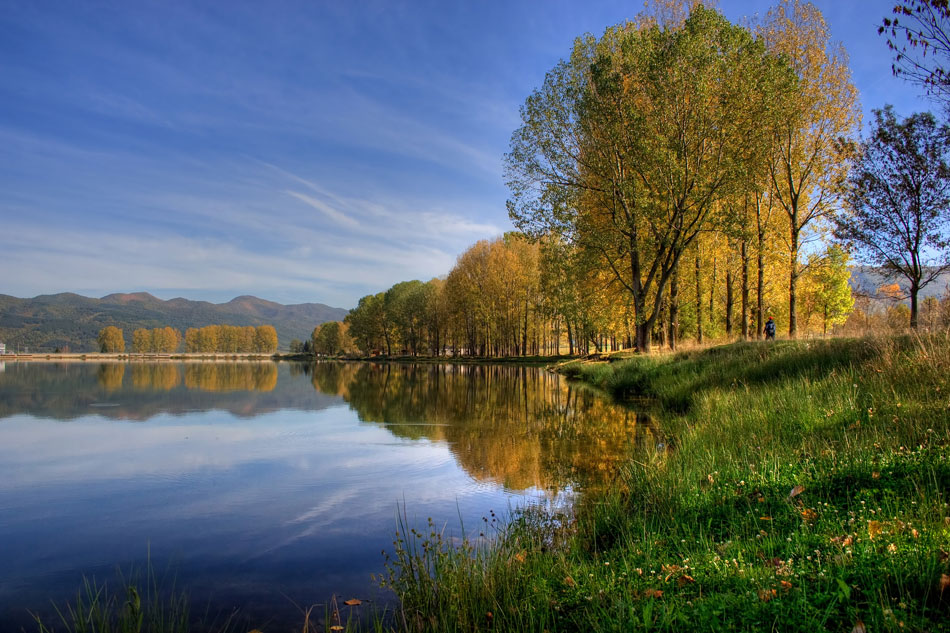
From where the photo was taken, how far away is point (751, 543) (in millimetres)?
4199

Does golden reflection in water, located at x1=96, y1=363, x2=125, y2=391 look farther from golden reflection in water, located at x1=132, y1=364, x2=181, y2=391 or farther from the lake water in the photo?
the lake water

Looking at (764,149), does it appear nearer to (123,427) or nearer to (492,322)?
(123,427)

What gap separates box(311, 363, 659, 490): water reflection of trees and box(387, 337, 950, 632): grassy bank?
66.6 inches

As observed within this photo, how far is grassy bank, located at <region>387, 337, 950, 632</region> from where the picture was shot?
10.4 feet

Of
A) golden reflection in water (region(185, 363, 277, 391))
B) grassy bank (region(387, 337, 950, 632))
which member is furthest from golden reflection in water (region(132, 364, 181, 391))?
grassy bank (region(387, 337, 950, 632))

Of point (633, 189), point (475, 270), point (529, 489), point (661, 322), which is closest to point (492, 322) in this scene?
point (475, 270)

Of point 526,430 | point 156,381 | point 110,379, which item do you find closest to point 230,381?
point 156,381

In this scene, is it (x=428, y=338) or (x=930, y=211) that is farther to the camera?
(x=428, y=338)

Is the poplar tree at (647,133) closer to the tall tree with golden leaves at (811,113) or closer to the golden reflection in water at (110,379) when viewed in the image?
the tall tree with golden leaves at (811,113)

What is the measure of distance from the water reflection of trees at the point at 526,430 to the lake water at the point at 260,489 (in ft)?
0.23

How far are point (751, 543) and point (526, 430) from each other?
945cm

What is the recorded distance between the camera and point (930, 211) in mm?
23969

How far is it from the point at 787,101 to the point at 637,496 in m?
23.3

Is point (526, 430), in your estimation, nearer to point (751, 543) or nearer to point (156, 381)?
point (751, 543)
